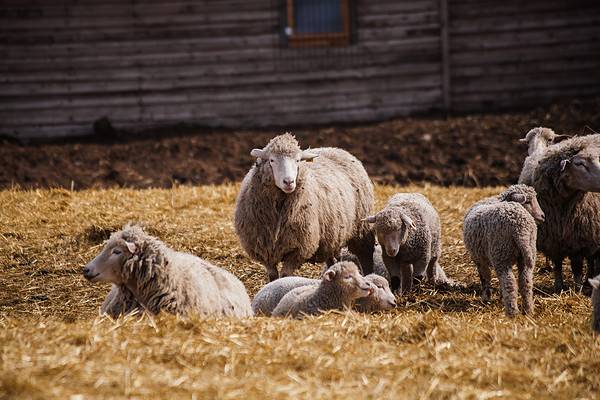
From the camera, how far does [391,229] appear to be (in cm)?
848

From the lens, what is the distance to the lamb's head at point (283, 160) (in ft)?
27.3

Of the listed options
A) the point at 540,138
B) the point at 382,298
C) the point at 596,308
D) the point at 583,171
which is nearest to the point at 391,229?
the point at 382,298

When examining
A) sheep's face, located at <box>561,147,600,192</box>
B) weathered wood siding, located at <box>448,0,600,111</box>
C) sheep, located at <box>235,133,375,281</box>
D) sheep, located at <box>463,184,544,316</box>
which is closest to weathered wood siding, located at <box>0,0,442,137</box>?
weathered wood siding, located at <box>448,0,600,111</box>

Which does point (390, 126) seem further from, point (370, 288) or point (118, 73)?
point (370, 288)

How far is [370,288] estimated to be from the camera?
7277 mm

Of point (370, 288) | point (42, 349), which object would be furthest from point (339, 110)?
point (42, 349)

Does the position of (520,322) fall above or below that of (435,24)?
below

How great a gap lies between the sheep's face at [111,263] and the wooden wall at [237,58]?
40.8 ft

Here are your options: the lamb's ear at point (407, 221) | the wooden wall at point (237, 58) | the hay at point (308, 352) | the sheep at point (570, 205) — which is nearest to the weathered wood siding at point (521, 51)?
the wooden wall at point (237, 58)

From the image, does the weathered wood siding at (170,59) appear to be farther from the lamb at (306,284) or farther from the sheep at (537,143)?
the lamb at (306,284)

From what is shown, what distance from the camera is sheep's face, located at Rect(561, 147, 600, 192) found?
8711 mm

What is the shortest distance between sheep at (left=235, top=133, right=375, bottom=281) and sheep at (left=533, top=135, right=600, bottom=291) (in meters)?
2.19

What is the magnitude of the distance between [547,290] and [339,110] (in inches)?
429

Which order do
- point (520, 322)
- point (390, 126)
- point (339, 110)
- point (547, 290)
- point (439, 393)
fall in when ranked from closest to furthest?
point (439, 393)
point (520, 322)
point (547, 290)
point (390, 126)
point (339, 110)
